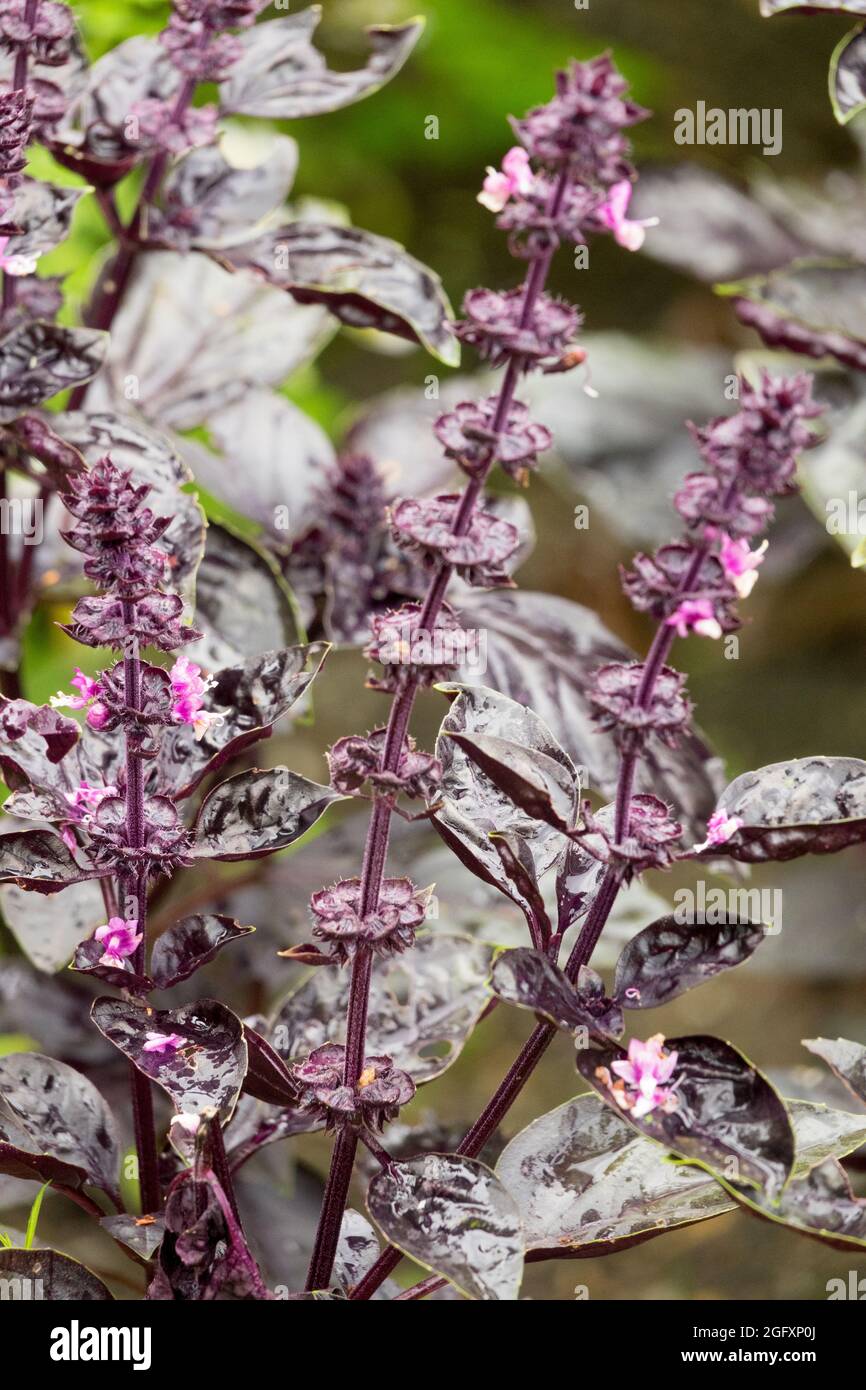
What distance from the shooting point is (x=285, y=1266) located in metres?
1.12

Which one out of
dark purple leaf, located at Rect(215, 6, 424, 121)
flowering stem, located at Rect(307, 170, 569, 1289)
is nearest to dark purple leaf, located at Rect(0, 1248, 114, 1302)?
flowering stem, located at Rect(307, 170, 569, 1289)

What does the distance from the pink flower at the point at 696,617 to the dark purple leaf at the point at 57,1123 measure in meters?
0.52

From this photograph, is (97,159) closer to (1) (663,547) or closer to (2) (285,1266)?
(1) (663,547)

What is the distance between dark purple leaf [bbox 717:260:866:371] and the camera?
4.30 feet

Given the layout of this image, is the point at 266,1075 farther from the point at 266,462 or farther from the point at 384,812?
the point at 266,462

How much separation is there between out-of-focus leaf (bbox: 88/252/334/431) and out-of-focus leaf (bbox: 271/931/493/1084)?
22.0 inches

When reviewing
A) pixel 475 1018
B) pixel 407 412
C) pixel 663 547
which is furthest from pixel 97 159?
pixel 475 1018

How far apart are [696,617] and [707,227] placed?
1165 mm

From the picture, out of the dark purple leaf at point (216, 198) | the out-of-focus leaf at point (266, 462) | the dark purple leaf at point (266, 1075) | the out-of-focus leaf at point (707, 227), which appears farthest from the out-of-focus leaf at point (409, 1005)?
the out-of-focus leaf at point (707, 227)

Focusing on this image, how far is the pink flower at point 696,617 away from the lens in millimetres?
684

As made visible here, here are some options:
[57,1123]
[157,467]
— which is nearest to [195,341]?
[157,467]

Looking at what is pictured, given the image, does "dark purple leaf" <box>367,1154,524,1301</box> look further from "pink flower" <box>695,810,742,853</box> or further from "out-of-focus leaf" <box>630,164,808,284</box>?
"out-of-focus leaf" <box>630,164,808,284</box>

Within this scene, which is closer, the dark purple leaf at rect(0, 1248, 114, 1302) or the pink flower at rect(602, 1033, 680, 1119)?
the pink flower at rect(602, 1033, 680, 1119)

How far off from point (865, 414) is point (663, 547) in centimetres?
81
